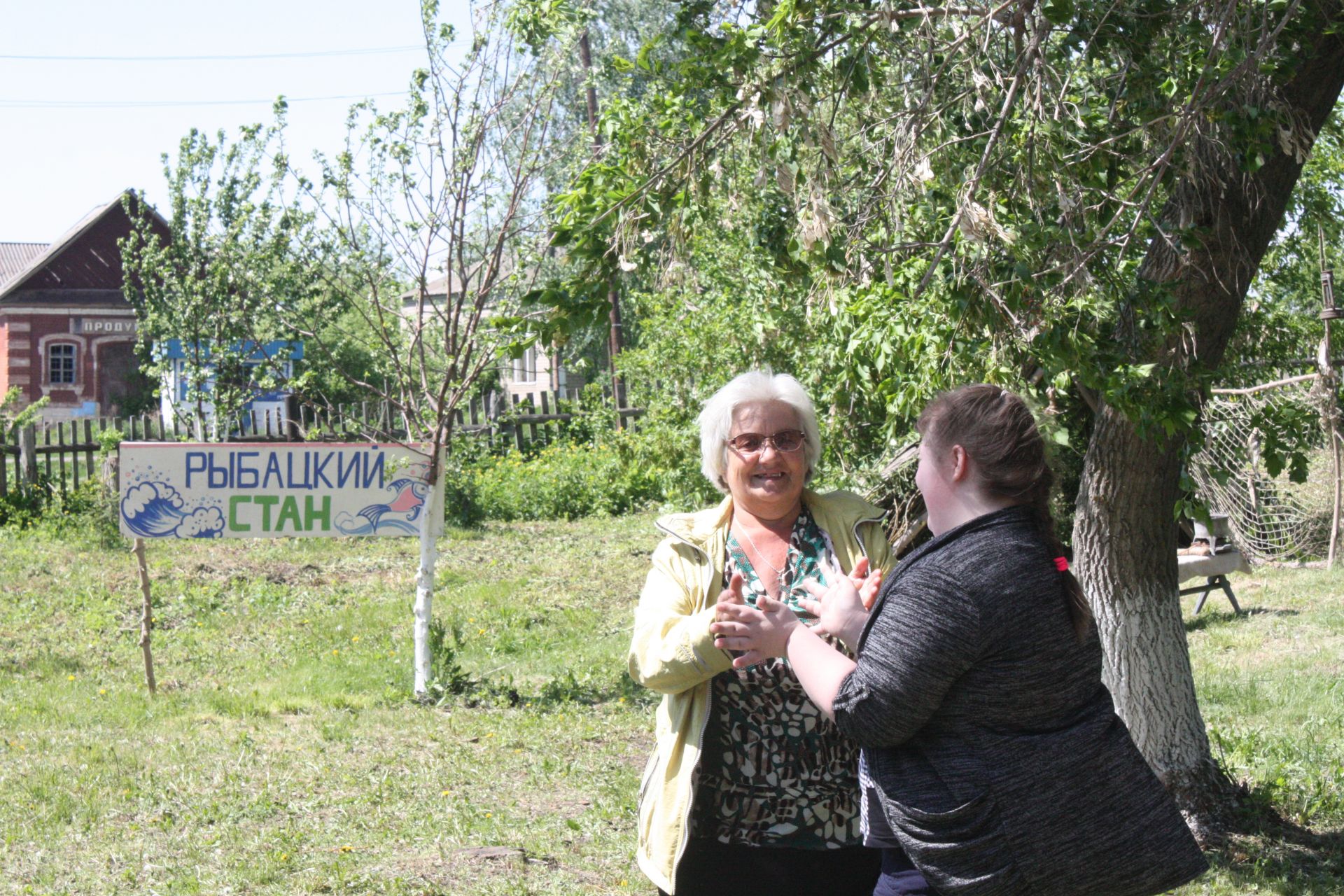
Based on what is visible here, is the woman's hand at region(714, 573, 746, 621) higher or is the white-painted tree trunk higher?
the woman's hand at region(714, 573, 746, 621)

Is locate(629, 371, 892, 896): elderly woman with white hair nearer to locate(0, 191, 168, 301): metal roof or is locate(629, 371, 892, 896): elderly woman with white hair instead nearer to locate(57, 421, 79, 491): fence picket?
locate(57, 421, 79, 491): fence picket

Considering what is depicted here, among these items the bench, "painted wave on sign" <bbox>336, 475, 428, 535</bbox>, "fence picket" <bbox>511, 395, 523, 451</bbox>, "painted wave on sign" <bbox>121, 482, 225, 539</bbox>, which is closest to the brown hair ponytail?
"painted wave on sign" <bbox>336, 475, 428, 535</bbox>

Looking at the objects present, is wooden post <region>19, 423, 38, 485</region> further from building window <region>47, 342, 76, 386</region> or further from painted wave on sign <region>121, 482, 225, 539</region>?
building window <region>47, 342, 76, 386</region>

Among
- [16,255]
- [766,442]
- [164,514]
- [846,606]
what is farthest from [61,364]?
[846,606]

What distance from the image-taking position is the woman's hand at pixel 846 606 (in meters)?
2.34

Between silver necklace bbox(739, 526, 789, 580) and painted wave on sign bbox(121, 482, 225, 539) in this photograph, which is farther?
painted wave on sign bbox(121, 482, 225, 539)

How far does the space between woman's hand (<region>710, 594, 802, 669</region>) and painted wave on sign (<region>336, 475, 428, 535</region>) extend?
5.36m

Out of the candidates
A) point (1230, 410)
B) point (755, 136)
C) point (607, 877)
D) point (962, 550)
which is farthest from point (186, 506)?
point (1230, 410)

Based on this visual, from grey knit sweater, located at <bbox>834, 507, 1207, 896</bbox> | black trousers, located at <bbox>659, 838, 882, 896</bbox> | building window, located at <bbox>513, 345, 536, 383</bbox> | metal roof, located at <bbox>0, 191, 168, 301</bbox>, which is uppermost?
metal roof, located at <bbox>0, 191, 168, 301</bbox>

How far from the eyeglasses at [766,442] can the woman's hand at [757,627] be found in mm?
640

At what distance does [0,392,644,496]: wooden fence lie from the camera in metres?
14.7

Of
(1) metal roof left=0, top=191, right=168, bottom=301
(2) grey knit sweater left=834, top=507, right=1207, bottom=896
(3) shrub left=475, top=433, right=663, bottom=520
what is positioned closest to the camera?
(2) grey knit sweater left=834, top=507, right=1207, bottom=896

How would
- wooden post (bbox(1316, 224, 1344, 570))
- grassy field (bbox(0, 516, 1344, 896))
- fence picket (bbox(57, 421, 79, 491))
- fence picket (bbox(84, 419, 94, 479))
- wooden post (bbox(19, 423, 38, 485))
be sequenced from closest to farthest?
grassy field (bbox(0, 516, 1344, 896))
wooden post (bbox(1316, 224, 1344, 570))
wooden post (bbox(19, 423, 38, 485))
fence picket (bbox(57, 421, 79, 491))
fence picket (bbox(84, 419, 94, 479))

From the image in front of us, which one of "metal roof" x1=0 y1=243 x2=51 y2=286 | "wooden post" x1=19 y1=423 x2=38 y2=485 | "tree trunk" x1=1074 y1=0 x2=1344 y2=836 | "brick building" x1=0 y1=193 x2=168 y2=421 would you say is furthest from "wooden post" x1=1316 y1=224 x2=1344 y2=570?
"metal roof" x1=0 y1=243 x2=51 y2=286
